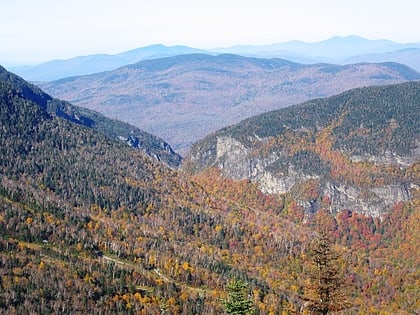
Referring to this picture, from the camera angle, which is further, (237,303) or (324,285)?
(237,303)

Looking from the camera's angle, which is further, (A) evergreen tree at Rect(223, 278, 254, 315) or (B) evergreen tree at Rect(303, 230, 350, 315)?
(A) evergreen tree at Rect(223, 278, 254, 315)

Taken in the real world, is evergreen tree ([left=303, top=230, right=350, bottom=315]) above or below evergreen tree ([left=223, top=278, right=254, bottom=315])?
above

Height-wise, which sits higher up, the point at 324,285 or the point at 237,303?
the point at 324,285

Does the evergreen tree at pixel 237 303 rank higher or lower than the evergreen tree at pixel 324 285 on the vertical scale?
lower

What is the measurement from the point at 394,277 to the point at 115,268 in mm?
109352

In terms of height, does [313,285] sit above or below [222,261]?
above

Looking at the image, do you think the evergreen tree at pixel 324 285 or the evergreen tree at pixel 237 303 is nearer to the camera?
the evergreen tree at pixel 324 285

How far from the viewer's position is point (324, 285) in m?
43.2

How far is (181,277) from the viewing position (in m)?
157

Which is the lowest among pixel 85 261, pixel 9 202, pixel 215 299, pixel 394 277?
pixel 394 277

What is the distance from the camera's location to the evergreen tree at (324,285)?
1700 inches

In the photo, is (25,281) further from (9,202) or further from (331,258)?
(331,258)

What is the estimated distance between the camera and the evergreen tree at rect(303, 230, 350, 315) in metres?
43.2

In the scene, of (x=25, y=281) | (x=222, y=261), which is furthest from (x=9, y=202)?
(x=222, y=261)
